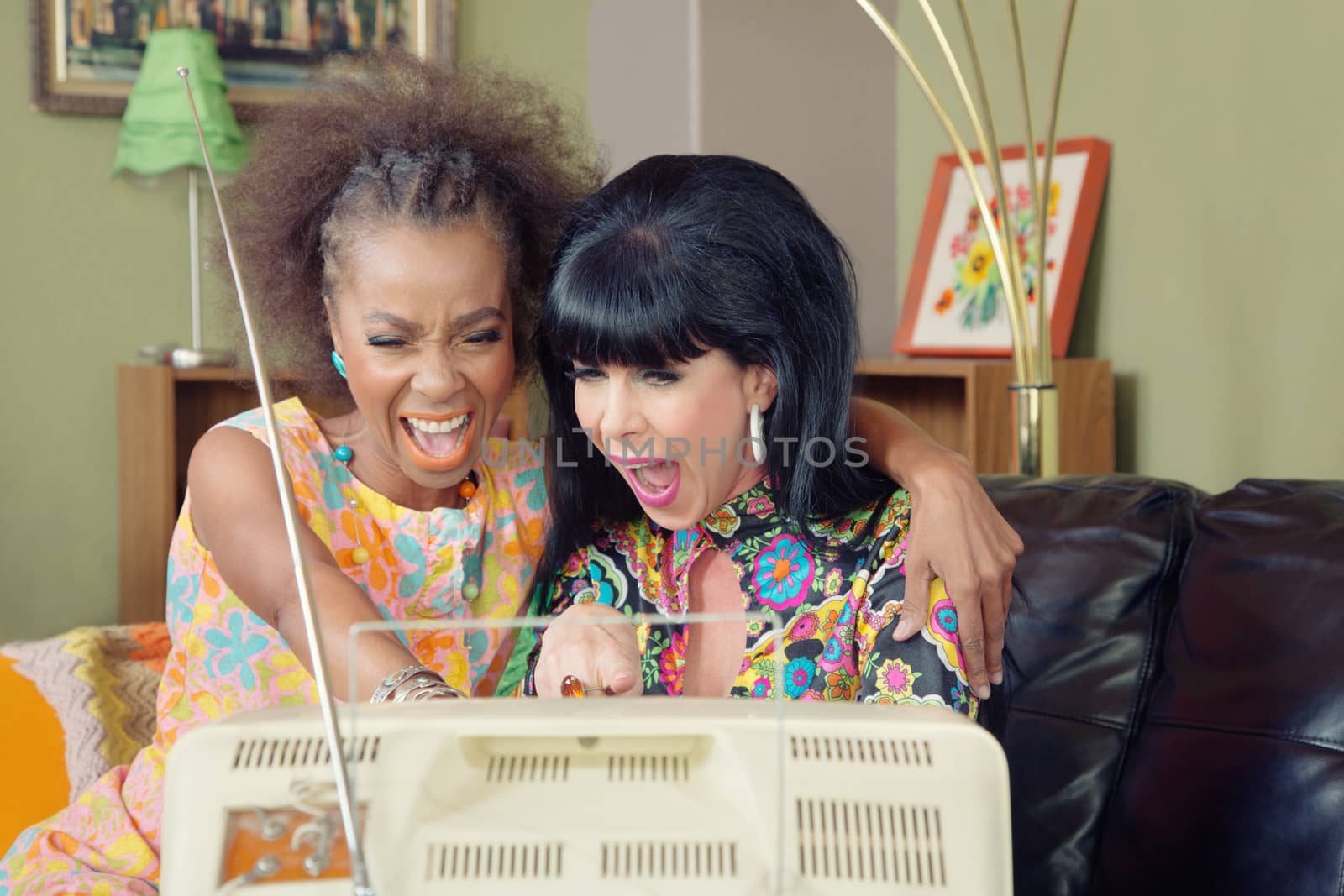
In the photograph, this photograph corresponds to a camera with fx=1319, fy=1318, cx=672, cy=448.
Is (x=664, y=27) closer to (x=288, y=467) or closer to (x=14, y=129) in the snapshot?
(x=14, y=129)

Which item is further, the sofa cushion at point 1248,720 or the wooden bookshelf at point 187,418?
the wooden bookshelf at point 187,418

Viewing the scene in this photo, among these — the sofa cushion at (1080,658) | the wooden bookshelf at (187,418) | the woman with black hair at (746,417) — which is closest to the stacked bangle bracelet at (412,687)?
the woman with black hair at (746,417)

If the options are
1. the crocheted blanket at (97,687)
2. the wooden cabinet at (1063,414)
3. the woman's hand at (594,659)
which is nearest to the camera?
the woman's hand at (594,659)

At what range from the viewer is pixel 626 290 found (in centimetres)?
111

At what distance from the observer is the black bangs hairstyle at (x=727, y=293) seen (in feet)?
3.64

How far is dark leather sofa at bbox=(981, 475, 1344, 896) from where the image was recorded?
50.3 inches

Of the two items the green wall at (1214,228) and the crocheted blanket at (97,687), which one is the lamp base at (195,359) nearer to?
the crocheted blanket at (97,687)

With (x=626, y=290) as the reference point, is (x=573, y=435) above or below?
below

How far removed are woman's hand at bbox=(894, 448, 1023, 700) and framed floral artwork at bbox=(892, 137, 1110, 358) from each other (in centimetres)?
137

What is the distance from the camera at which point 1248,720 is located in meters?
1.33

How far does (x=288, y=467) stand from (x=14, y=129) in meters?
2.14

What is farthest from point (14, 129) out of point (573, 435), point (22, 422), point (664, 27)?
point (573, 435)

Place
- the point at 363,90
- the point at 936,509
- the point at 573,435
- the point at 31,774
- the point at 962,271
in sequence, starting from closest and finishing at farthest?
1. the point at 936,509
2. the point at 573,435
3. the point at 363,90
4. the point at 31,774
5. the point at 962,271

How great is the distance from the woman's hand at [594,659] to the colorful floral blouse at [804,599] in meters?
0.14
